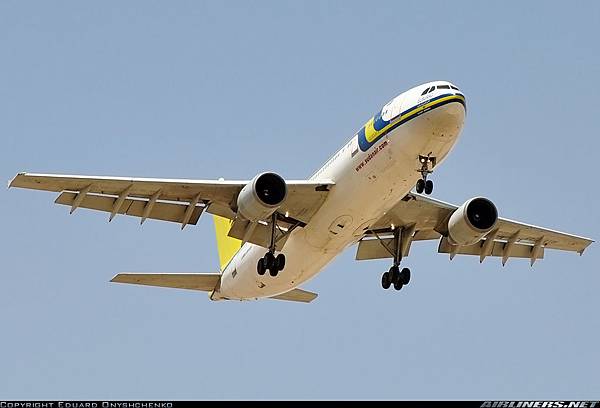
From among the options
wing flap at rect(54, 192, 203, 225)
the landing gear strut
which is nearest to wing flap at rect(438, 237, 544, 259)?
the landing gear strut

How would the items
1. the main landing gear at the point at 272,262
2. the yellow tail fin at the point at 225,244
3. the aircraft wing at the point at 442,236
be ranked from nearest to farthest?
the main landing gear at the point at 272,262 < the aircraft wing at the point at 442,236 < the yellow tail fin at the point at 225,244

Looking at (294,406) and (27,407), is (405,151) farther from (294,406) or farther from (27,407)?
(27,407)

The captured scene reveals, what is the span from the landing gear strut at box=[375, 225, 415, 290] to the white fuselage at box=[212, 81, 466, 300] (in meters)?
2.76

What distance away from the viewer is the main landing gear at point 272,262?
41.9 metres

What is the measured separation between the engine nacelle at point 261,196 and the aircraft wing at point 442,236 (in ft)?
15.5

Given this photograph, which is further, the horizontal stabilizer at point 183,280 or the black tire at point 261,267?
the horizontal stabilizer at point 183,280

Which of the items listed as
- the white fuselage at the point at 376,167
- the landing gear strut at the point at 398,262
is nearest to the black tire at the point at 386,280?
the landing gear strut at the point at 398,262

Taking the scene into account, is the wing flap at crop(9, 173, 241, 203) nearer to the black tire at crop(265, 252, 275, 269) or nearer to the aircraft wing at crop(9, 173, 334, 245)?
the aircraft wing at crop(9, 173, 334, 245)

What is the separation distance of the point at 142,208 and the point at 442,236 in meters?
10.8

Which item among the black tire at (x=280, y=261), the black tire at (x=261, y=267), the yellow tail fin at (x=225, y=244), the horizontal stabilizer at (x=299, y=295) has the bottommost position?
the horizontal stabilizer at (x=299, y=295)

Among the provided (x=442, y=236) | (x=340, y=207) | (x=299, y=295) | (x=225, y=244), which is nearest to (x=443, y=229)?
(x=442, y=236)

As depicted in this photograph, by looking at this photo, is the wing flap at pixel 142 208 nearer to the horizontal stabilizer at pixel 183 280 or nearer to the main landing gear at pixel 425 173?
the horizontal stabilizer at pixel 183 280

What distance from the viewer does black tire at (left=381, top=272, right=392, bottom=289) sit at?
1743 inches

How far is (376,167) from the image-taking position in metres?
38.8
